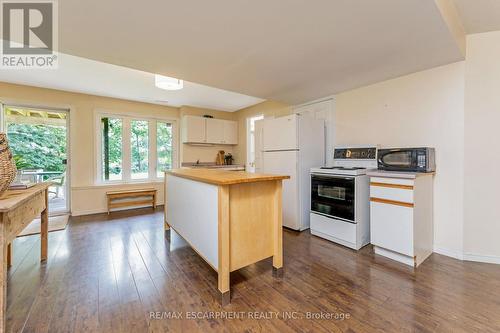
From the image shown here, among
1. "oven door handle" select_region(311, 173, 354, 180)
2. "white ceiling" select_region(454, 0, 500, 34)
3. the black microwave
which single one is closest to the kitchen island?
"oven door handle" select_region(311, 173, 354, 180)

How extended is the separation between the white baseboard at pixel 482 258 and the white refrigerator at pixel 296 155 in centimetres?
183

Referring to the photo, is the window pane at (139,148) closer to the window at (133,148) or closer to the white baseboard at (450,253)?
the window at (133,148)

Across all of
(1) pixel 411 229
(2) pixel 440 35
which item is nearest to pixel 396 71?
(2) pixel 440 35

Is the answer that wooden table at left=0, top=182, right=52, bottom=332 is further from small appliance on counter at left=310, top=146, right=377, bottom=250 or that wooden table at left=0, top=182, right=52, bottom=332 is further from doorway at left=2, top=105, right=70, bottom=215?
small appliance on counter at left=310, top=146, right=377, bottom=250

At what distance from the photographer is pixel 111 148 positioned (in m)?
4.64

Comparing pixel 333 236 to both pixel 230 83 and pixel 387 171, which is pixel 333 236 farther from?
pixel 230 83

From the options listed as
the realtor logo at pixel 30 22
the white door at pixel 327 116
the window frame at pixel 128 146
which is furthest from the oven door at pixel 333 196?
the window frame at pixel 128 146

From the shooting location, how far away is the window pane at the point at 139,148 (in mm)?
4895

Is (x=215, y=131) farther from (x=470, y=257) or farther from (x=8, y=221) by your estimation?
(x=470, y=257)

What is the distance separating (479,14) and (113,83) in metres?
4.84

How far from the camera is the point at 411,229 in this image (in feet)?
6.99

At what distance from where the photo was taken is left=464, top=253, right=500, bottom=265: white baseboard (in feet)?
7.25

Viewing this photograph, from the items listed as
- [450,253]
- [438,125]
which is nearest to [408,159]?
[438,125]

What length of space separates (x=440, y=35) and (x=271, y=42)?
4.84 feet
